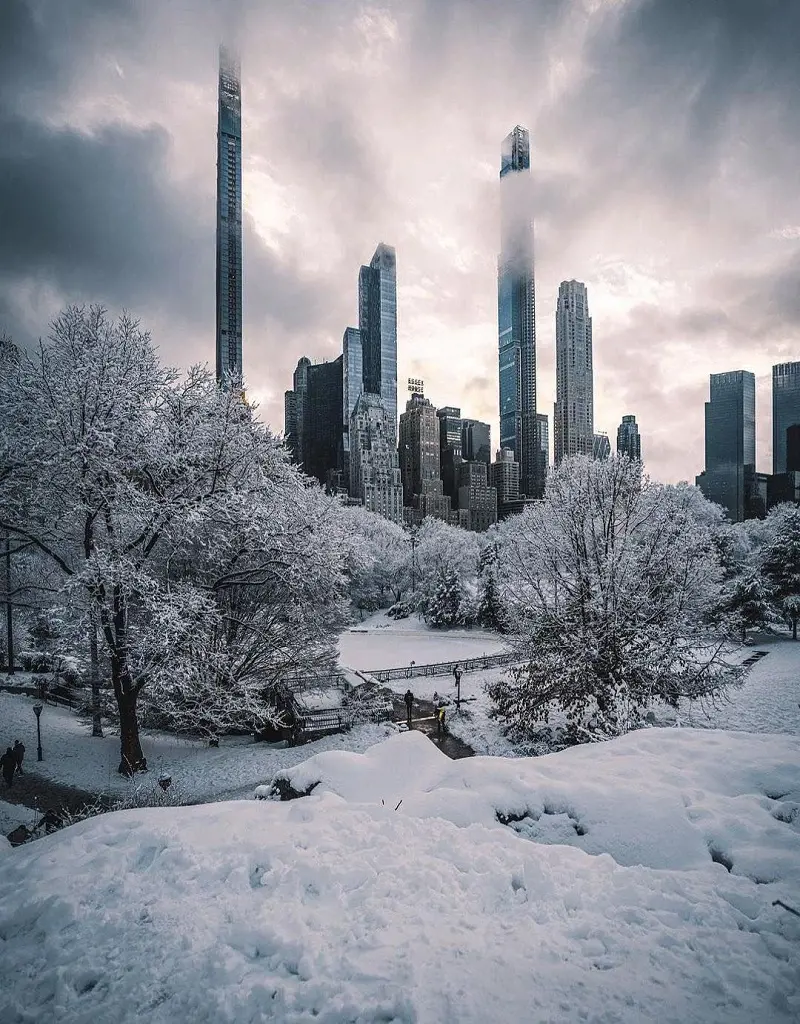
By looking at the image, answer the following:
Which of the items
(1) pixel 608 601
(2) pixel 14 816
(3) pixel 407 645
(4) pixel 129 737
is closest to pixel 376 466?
(3) pixel 407 645

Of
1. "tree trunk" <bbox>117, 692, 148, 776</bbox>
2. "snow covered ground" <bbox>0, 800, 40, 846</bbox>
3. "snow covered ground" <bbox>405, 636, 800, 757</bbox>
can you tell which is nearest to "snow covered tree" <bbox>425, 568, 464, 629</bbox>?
"snow covered ground" <bbox>405, 636, 800, 757</bbox>

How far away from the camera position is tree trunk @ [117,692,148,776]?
42.0ft

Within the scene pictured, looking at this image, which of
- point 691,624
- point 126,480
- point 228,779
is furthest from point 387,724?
point 126,480

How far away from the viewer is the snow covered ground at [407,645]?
32062mm

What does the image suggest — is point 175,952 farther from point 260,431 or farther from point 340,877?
point 260,431

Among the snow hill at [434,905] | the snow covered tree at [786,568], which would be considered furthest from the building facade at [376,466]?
the snow hill at [434,905]

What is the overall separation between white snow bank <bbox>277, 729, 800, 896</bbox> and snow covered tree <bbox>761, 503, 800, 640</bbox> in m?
31.6

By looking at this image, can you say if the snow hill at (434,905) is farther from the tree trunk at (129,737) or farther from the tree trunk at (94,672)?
the tree trunk at (129,737)

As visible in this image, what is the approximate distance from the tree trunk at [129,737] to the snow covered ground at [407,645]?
15574 millimetres

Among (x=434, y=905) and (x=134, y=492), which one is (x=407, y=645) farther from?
(x=434, y=905)

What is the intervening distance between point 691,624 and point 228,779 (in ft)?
51.6

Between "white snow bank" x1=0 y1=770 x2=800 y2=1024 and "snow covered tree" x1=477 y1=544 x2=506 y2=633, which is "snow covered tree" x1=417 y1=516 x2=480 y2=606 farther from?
"white snow bank" x1=0 y1=770 x2=800 y2=1024

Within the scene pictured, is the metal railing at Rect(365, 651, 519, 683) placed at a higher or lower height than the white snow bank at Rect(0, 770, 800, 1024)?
lower

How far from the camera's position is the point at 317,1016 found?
348 cm
